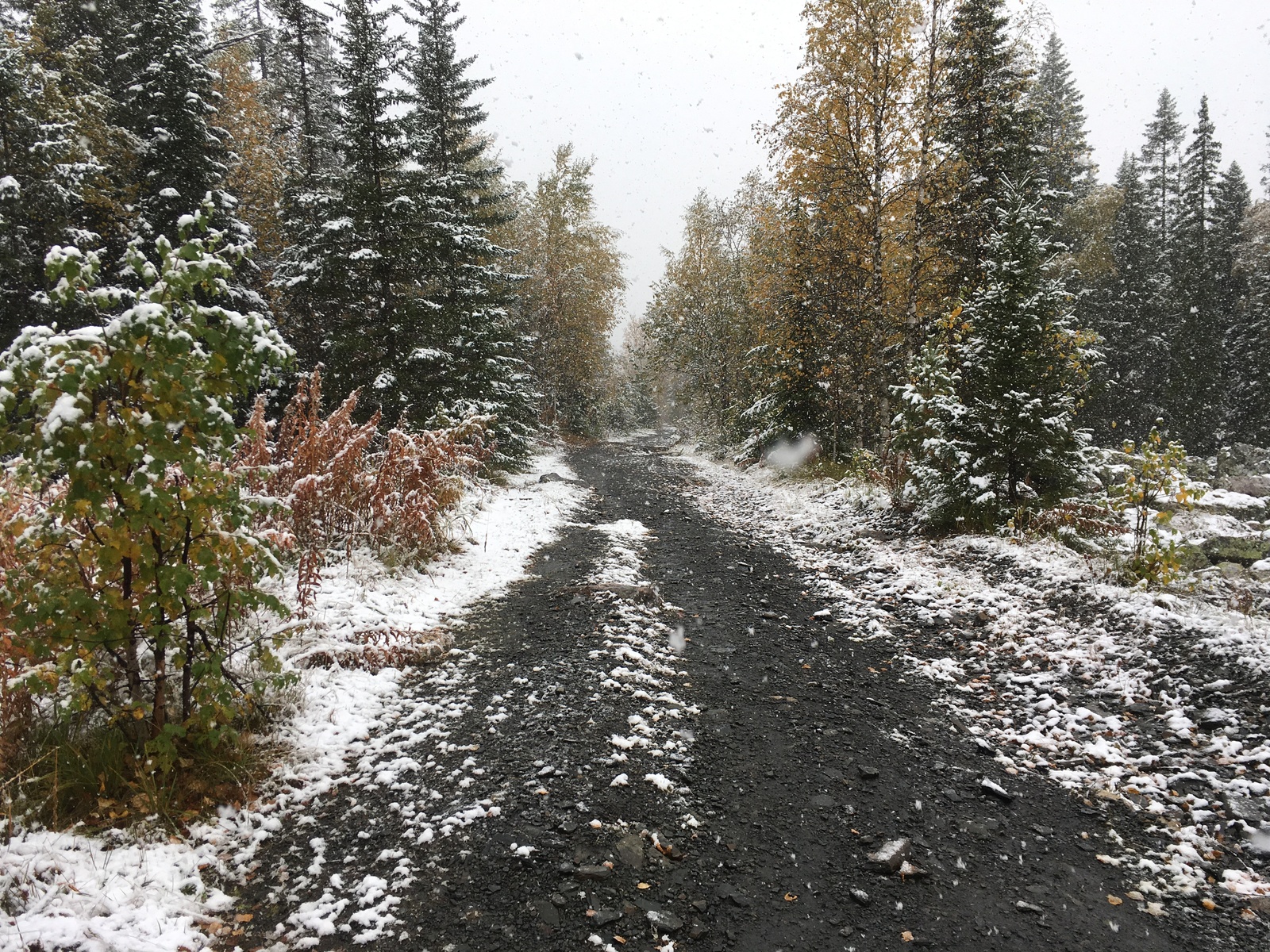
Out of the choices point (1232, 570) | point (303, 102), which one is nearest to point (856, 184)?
point (1232, 570)

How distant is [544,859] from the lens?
3.15 m

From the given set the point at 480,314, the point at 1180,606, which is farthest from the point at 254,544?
the point at 480,314

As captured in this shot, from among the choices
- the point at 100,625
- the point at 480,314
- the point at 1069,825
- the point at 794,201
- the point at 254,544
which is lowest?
the point at 1069,825

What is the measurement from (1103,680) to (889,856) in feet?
9.68

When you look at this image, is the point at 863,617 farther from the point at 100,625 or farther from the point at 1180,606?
the point at 100,625

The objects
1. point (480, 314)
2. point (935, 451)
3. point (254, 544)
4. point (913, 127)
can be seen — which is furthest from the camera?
point (480, 314)

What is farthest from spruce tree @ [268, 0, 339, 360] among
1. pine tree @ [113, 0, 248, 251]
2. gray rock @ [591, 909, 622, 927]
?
gray rock @ [591, 909, 622, 927]

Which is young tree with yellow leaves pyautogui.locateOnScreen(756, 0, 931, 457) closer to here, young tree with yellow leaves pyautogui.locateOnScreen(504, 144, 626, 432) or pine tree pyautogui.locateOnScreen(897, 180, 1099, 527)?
pine tree pyautogui.locateOnScreen(897, 180, 1099, 527)

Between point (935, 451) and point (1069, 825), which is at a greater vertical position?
point (935, 451)

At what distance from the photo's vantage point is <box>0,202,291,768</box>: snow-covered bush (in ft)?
9.25

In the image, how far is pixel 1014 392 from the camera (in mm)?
8039

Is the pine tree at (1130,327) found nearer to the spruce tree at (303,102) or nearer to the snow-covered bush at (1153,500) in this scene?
the snow-covered bush at (1153,500)

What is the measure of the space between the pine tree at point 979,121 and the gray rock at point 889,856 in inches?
547

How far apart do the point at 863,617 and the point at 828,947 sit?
443 cm
